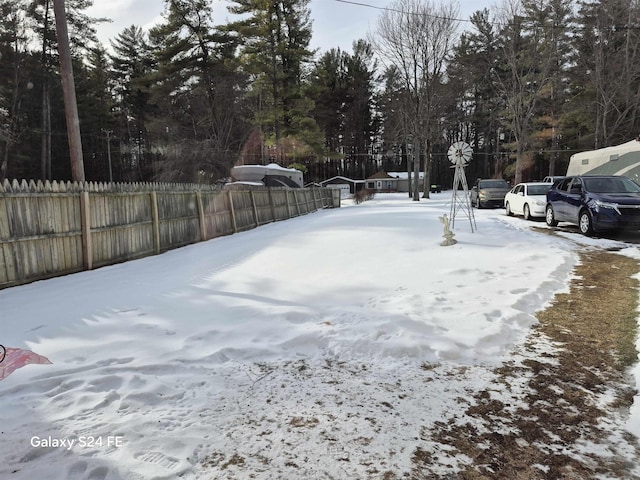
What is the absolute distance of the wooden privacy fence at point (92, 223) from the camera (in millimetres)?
5539

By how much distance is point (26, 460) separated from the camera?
1.94m

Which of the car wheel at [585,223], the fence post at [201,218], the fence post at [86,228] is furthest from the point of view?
the fence post at [201,218]

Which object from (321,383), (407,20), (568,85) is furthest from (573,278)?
(568,85)

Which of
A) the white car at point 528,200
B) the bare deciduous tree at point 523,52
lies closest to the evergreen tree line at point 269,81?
the bare deciduous tree at point 523,52

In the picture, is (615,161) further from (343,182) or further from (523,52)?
(343,182)

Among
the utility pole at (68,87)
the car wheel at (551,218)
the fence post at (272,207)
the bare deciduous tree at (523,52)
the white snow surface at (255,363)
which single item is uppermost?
the bare deciduous tree at (523,52)

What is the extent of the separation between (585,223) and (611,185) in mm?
1228

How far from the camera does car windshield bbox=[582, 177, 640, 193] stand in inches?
376

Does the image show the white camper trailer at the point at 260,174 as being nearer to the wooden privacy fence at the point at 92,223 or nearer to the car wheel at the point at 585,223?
the wooden privacy fence at the point at 92,223

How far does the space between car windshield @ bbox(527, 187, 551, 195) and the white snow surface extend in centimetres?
871

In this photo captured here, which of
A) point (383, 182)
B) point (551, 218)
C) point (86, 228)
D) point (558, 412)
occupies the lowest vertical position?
point (558, 412)

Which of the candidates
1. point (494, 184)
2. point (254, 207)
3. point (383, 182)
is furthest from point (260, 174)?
point (383, 182)

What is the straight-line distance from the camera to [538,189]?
47.1 feet

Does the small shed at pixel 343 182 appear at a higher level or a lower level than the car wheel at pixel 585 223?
higher
